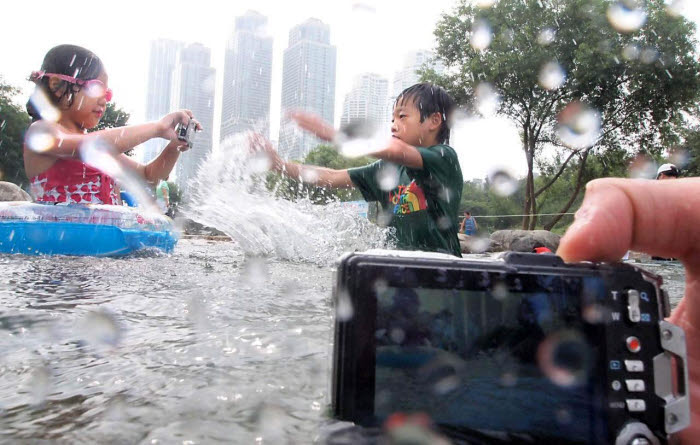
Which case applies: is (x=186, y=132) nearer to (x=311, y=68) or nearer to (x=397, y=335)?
(x=397, y=335)

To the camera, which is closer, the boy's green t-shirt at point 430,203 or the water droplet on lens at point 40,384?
the water droplet on lens at point 40,384

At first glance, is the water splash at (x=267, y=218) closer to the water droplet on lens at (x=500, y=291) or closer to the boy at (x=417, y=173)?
the boy at (x=417, y=173)

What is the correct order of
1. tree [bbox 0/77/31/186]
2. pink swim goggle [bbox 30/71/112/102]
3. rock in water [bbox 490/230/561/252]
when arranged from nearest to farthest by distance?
1. pink swim goggle [bbox 30/71/112/102]
2. rock in water [bbox 490/230/561/252]
3. tree [bbox 0/77/31/186]

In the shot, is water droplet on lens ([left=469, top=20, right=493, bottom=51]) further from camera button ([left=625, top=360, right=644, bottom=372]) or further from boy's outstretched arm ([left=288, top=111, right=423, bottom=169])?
camera button ([left=625, top=360, right=644, bottom=372])

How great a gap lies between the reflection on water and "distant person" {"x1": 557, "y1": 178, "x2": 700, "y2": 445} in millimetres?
399

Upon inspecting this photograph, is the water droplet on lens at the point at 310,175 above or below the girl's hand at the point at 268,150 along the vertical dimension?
below

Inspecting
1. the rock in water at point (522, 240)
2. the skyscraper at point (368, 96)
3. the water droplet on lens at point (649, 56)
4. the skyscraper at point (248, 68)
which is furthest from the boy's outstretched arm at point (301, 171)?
the water droplet on lens at point (649, 56)

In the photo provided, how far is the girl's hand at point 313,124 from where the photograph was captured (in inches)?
91.0

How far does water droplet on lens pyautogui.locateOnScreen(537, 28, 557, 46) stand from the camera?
43.3 feet

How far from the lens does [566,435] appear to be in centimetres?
64

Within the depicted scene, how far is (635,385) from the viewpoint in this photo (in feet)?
2.09

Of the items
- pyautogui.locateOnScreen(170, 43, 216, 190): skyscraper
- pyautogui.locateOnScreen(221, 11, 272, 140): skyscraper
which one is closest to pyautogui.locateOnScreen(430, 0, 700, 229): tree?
pyautogui.locateOnScreen(221, 11, 272, 140): skyscraper

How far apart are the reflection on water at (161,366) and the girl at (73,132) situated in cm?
132

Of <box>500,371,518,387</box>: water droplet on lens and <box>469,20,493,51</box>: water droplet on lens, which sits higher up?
<box>469,20,493,51</box>: water droplet on lens
